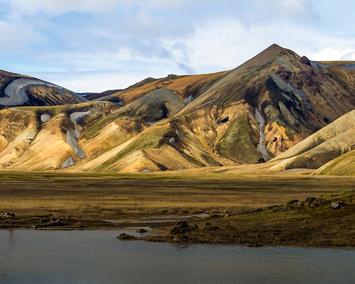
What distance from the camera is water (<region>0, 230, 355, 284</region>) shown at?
4628cm

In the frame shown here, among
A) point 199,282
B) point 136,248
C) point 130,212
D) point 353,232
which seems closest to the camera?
point 199,282

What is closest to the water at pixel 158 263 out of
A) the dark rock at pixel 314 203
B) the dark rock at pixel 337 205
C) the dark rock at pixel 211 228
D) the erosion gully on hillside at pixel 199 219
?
the erosion gully on hillside at pixel 199 219

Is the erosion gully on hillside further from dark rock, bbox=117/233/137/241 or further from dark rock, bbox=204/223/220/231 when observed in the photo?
dark rock, bbox=117/233/137/241

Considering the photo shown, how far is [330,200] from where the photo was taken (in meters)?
81.8

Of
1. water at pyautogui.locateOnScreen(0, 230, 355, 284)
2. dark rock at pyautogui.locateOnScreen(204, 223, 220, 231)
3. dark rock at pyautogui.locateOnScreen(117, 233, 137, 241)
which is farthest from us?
dark rock at pyautogui.locateOnScreen(204, 223, 220, 231)

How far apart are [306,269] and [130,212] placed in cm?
4873

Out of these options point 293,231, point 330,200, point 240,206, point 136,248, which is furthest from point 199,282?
point 240,206

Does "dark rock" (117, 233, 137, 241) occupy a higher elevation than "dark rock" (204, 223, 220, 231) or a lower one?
lower

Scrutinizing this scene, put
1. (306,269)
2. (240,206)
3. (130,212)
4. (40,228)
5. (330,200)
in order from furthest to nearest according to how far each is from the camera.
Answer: (240,206), (130,212), (330,200), (40,228), (306,269)

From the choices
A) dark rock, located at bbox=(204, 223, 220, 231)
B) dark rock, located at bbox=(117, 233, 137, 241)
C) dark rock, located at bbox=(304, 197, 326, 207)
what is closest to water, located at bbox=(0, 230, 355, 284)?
dark rock, located at bbox=(117, 233, 137, 241)

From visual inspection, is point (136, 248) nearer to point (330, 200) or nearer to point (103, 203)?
point (330, 200)

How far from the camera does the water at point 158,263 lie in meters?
46.3

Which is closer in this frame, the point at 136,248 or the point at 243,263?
the point at 243,263

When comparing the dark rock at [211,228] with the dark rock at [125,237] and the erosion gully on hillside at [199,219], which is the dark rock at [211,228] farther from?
the dark rock at [125,237]
